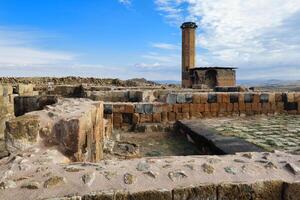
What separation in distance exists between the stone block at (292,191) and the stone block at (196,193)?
1.80 ft

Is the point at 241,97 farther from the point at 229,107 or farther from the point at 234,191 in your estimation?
the point at 234,191

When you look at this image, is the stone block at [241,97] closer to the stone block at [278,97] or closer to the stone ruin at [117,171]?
the stone block at [278,97]

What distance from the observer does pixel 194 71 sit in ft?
108

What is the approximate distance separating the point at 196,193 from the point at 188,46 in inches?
1354

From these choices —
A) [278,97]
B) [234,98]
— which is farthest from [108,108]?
[278,97]

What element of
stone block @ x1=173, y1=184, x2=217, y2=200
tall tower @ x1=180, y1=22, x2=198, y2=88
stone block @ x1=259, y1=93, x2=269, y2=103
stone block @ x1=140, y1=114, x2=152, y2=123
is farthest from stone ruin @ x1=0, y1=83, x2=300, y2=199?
tall tower @ x1=180, y1=22, x2=198, y2=88

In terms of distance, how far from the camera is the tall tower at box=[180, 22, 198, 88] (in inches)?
1414

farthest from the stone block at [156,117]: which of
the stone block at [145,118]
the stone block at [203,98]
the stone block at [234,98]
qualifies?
the stone block at [234,98]

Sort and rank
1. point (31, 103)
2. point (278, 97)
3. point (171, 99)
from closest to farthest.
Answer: point (31, 103) → point (171, 99) → point (278, 97)

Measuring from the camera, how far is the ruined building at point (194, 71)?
32.5 m

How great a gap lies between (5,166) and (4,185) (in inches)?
17.9

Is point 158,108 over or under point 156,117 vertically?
over

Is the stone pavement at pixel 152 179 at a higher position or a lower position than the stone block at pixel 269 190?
higher

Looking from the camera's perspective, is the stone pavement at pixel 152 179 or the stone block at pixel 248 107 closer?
the stone pavement at pixel 152 179
